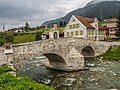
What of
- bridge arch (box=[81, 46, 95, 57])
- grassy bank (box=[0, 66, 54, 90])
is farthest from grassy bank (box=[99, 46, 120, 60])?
grassy bank (box=[0, 66, 54, 90])

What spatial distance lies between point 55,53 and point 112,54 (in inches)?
726

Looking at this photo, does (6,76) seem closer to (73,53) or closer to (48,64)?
(73,53)

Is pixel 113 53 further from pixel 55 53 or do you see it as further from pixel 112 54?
pixel 55 53

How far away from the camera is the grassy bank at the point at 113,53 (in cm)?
4333

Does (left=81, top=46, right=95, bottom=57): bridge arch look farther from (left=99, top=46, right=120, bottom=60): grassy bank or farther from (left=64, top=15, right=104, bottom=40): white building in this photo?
(left=64, top=15, right=104, bottom=40): white building

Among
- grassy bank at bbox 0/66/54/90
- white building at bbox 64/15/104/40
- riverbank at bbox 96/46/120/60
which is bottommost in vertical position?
riverbank at bbox 96/46/120/60

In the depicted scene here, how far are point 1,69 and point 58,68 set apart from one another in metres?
17.2

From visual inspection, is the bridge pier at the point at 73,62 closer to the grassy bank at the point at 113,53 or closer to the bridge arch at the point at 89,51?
the grassy bank at the point at 113,53

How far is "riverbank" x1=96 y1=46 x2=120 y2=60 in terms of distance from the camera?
43.2 meters

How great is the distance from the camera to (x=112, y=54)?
45125 millimetres

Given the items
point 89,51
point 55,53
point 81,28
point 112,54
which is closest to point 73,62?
point 55,53

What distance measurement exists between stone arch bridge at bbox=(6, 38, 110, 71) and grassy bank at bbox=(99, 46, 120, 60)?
528 centimetres

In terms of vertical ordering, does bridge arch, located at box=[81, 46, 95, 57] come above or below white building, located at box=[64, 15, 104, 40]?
below

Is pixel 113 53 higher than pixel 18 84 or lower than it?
lower
